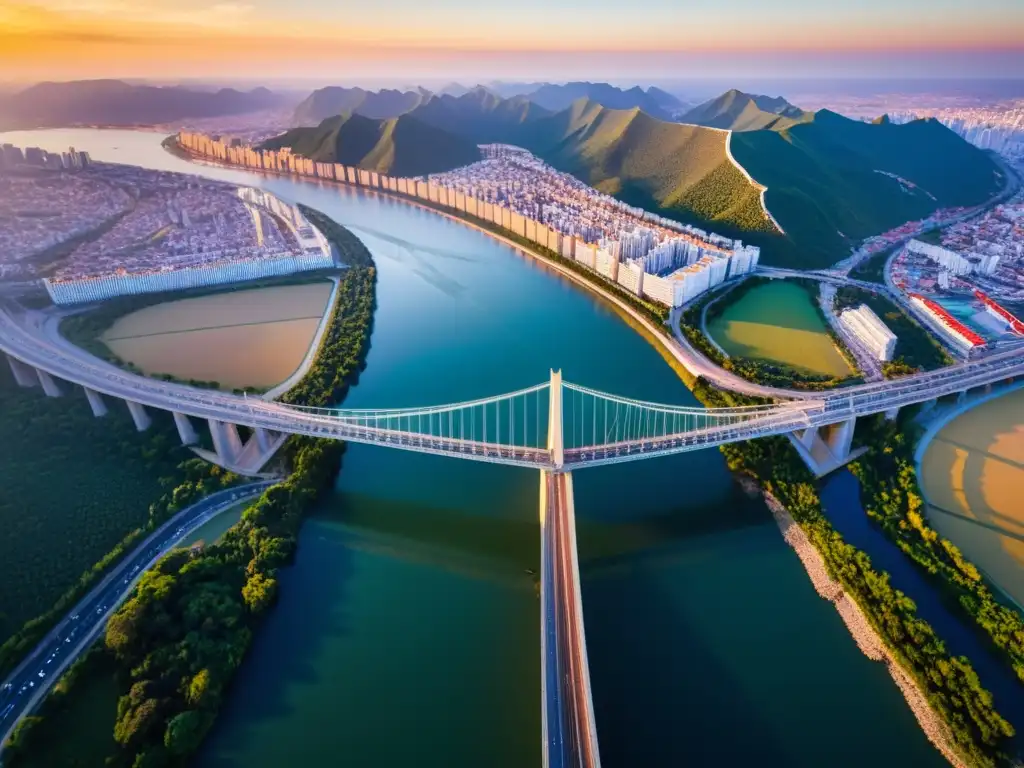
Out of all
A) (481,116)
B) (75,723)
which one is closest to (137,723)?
(75,723)

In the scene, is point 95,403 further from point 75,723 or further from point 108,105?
point 108,105

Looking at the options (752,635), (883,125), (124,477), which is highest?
(883,125)

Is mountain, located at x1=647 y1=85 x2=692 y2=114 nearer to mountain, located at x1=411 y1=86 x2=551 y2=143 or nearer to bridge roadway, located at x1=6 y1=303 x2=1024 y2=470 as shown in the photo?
mountain, located at x1=411 y1=86 x2=551 y2=143

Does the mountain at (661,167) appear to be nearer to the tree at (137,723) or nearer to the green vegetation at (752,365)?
the green vegetation at (752,365)

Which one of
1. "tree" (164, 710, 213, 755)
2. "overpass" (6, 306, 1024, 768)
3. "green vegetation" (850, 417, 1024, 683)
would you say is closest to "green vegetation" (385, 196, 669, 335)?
"overpass" (6, 306, 1024, 768)

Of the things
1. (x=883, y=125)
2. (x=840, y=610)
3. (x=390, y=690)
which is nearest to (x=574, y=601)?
Answer: (x=390, y=690)

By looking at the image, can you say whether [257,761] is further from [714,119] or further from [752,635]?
[714,119]
